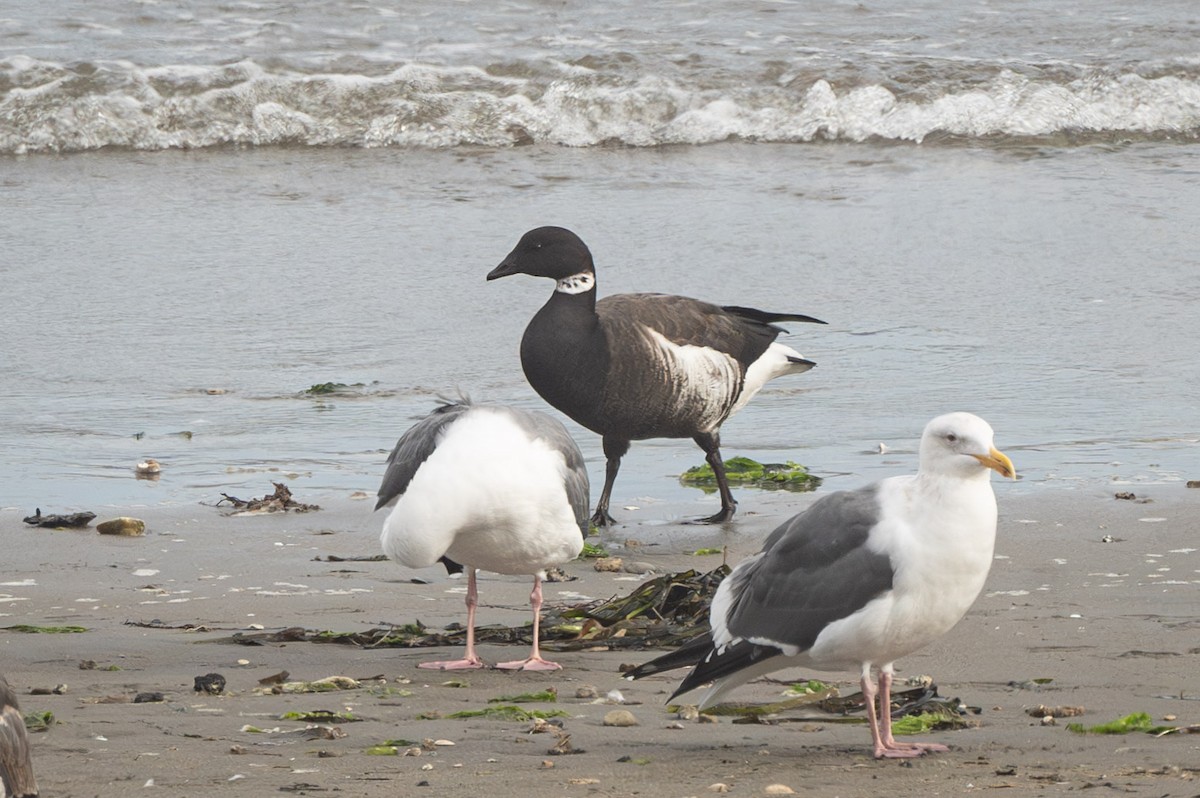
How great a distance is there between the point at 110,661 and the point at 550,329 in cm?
321

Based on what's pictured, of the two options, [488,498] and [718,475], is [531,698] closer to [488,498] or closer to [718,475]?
[488,498]

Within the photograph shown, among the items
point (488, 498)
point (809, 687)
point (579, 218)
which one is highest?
point (488, 498)

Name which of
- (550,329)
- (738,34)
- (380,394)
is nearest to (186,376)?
(380,394)

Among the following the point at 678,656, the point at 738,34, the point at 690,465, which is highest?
the point at 738,34

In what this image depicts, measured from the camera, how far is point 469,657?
18.6 ft

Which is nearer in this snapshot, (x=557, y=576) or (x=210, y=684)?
(x=210, y=684)

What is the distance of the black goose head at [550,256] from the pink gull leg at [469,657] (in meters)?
2.49

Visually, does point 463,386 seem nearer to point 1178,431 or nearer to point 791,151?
point 1178,431

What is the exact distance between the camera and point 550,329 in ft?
26.5

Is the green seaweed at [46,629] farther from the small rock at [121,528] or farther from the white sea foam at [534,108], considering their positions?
the white sea foam at [534,108]

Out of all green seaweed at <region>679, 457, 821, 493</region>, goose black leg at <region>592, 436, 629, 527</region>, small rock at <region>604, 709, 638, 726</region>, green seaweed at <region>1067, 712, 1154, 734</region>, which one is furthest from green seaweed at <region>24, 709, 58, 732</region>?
green seaweed at <region>679, 457, 821, 493</region>

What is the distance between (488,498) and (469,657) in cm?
54

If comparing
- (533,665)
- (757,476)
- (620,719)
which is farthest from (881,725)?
(757,476)

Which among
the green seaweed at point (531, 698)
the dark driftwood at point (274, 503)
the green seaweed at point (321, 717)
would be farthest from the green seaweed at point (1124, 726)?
the dark driftwood at point (274, 503)
